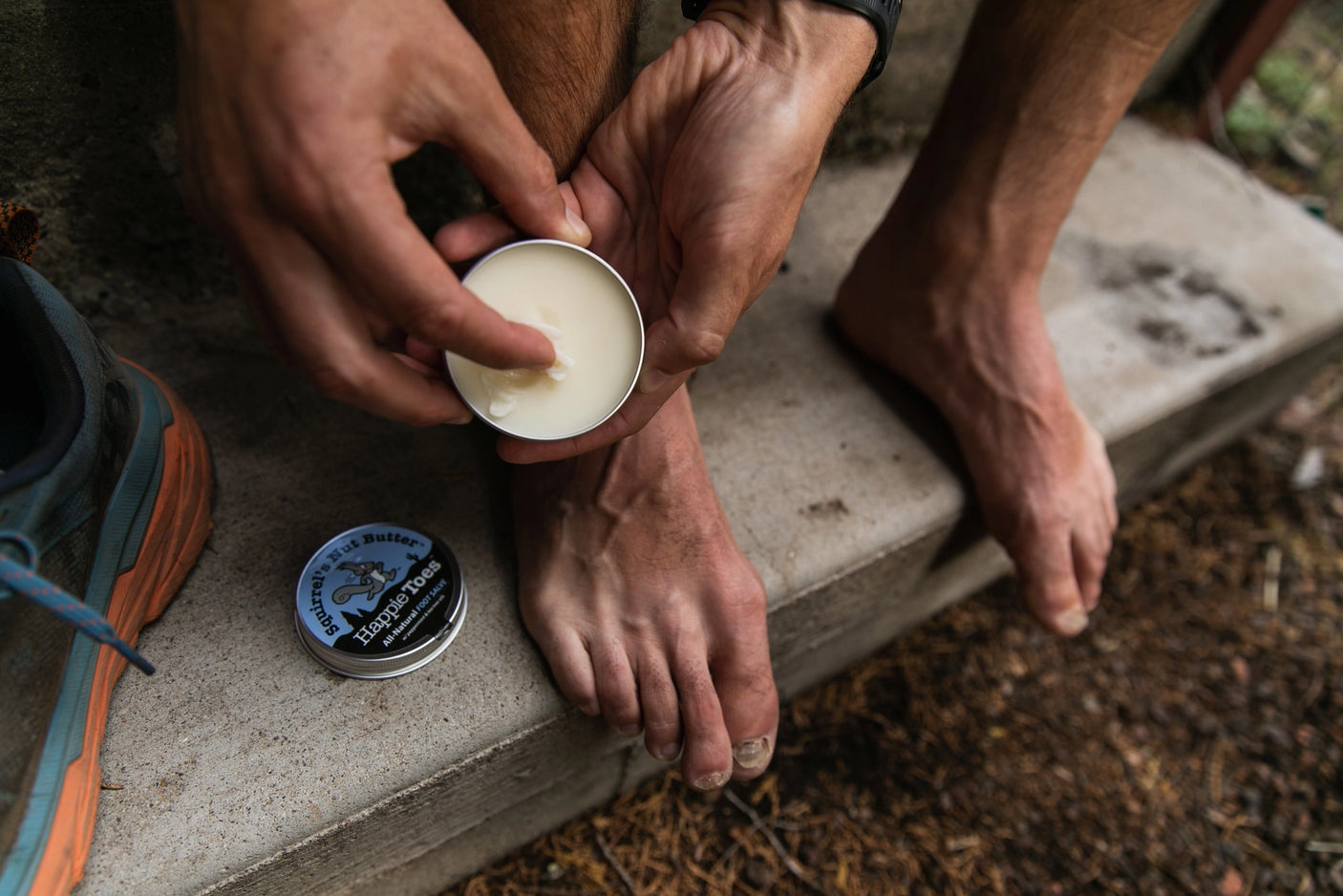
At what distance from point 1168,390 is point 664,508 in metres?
1.14

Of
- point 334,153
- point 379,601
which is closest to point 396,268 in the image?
point 334,153

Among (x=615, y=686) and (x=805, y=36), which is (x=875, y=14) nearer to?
(x=805, y=36)

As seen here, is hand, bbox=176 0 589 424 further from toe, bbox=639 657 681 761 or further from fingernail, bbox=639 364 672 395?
toe, bbox=639 657 681 761

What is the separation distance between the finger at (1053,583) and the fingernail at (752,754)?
0.59m

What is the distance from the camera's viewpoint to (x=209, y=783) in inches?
37.7

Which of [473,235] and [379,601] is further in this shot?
[379,601]

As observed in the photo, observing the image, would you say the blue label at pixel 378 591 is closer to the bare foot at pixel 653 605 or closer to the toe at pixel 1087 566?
the bare foot at pixel 653 605

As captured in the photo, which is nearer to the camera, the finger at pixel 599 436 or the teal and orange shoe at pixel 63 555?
the teal and orange shoe at pixel 63 555

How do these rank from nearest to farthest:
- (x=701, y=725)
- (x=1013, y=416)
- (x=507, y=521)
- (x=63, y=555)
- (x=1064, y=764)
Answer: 1. (x=63, y=555)
2. (x=701, y=725)
3. (x=507, y=521)
4. (x=1013, y=416)
5. (x=1064, y=764)

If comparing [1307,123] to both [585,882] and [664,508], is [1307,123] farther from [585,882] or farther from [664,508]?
[585,882]

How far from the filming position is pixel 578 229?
0.93m

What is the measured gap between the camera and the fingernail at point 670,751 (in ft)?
3.65

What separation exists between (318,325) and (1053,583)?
122 centimetres

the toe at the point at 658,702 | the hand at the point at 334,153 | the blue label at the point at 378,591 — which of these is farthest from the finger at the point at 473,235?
the toe at the point at 658,702
